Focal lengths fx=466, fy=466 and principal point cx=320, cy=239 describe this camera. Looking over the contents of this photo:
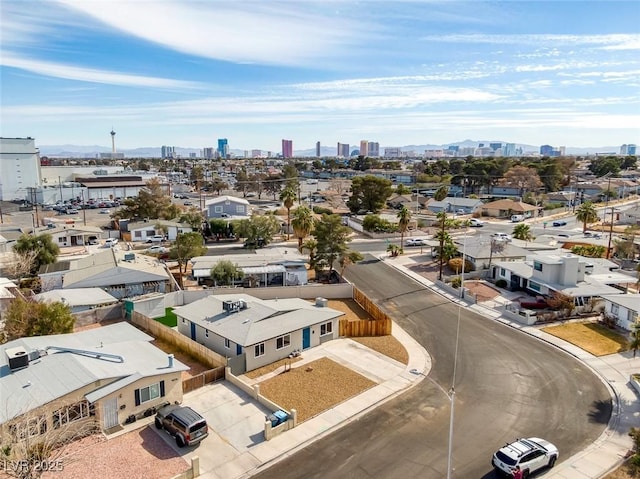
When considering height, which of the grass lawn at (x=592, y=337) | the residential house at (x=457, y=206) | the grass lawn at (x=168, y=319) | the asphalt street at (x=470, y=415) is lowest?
the grass lawn at (x=168, y=319)

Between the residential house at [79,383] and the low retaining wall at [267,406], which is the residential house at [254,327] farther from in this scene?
the residential house at [79,383]

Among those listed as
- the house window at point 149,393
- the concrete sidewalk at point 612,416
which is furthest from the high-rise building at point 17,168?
the concrete sidewalk at point 612,416

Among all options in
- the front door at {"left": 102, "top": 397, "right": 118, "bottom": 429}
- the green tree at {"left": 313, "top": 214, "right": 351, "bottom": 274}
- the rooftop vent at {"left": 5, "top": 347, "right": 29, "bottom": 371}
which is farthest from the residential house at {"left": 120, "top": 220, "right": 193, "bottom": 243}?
the front door at {"left": 102, "top": 397, "right": 118, "bottom": 429}

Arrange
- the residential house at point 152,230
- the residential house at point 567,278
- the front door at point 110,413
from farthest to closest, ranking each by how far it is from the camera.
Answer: the residential house at point 152,230 → the residential house at point 567,278 → the front door at point 110,413

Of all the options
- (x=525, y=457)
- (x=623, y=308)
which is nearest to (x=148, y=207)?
(x=623, y=308)

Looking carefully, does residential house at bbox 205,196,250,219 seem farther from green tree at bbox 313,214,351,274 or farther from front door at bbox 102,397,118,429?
front door at bbox 102,397,118,429

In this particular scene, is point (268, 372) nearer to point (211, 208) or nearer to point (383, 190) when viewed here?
point (211, 208)

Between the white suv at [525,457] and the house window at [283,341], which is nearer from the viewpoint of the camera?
the white suv at [525,457]
